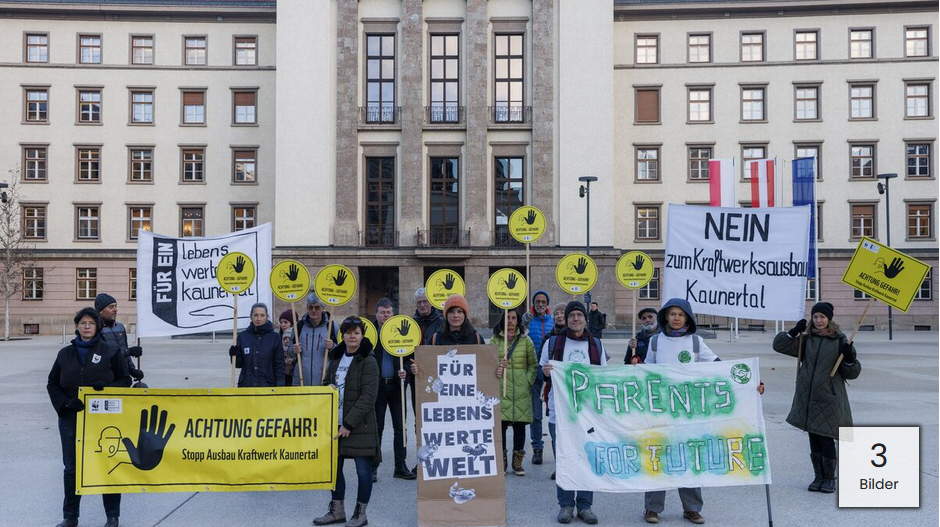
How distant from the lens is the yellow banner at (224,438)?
6777 millimetres

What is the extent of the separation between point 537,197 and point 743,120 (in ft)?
42.7

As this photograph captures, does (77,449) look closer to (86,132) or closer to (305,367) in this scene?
(305,367)

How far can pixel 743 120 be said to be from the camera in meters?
41.6

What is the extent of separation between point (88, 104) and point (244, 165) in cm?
910

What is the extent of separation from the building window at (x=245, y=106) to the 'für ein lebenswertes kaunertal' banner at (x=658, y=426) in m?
38.6

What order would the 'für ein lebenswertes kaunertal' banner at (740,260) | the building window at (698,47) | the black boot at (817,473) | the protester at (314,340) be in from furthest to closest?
the building window at (698,47) < the protester at (314,340) < the 'für ein lebenswertes kaunertal' banner at (740,260) < the black boot at (817,473)

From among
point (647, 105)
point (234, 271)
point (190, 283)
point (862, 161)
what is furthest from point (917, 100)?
point (234, 271)

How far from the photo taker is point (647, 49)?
1650 inches

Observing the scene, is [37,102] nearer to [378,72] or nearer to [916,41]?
[378,72]

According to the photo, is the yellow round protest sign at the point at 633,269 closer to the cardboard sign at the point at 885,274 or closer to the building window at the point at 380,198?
the cardboard sign at the point at 885,274

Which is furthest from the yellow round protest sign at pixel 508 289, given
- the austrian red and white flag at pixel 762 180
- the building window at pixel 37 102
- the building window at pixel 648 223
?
the building window at pixel 37 102

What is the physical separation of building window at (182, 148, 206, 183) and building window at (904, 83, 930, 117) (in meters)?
38.6

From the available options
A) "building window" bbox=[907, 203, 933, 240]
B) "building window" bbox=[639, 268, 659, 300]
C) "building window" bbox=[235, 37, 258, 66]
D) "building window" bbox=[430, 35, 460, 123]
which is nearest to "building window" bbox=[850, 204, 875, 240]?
"building window" bbox=[907, 203, 933, 240]

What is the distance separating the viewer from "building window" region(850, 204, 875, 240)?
41250 mm
